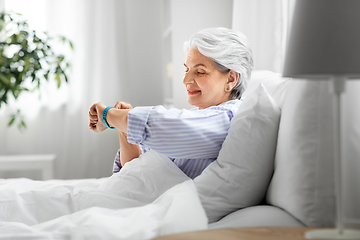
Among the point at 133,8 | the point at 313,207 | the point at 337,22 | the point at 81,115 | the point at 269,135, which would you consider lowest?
the point at 81,115

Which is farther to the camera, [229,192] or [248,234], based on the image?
[229,192]

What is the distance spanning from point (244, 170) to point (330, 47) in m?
0.44

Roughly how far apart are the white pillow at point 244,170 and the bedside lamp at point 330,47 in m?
0.32

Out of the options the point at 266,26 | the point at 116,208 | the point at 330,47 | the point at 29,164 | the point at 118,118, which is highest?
the point at 266,26

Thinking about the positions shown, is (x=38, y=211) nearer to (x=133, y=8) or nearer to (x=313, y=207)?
(x=313, y=207)

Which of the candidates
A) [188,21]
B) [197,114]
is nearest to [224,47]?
[197,114]

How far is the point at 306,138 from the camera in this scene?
0.86m

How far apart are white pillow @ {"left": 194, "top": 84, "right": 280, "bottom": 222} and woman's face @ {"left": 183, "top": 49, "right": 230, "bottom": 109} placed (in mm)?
382

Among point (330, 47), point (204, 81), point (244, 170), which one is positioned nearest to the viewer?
point (330, 47)

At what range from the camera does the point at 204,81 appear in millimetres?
1401

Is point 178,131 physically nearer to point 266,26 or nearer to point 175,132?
point 175,132

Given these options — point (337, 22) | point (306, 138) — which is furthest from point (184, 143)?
point (337, 22)

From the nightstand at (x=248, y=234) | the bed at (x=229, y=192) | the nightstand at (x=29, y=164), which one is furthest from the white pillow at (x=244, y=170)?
the nightstand at (x=29, y=164)

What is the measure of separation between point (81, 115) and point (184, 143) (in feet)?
7.72
